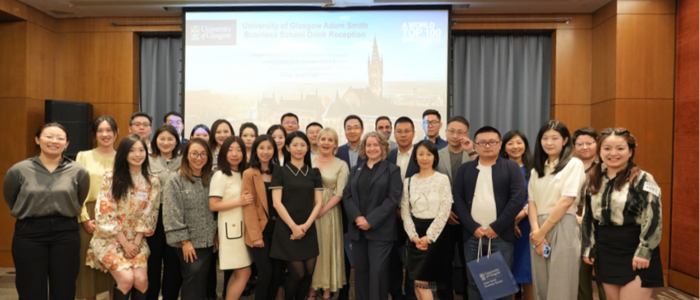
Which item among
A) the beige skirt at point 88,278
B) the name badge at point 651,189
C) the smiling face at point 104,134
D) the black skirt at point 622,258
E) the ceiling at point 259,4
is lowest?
the beige skirt at point 88,278

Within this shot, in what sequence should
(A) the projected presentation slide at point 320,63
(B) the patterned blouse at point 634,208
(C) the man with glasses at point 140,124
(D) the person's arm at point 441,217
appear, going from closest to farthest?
(B) the patterned blouse at point 634,208, (D) the person's arm at point 441,217, (C) the man with glasses at point 140,124, (A) the projected presentation slide at point 320,63

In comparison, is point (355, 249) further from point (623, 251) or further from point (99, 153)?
point (99, 153)

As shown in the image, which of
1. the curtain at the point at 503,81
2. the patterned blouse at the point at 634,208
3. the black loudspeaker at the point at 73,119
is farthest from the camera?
the curtain at the point at 503,81

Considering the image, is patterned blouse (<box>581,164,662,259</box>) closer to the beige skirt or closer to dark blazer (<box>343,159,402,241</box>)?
dark blazer (<box>343,159,402,241</box>)

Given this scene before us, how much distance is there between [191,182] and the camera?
3.01m

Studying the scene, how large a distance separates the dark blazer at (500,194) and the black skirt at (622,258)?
21.8 inches

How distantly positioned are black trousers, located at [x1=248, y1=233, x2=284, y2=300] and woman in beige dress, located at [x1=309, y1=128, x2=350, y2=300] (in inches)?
14.9

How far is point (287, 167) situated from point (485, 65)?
390 cm

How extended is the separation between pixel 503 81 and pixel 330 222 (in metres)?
3.80

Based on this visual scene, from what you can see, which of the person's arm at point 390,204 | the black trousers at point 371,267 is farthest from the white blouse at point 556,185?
the black trousers at point 371,267

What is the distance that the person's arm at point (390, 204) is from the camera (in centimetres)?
316

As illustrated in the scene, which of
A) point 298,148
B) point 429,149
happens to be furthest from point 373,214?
point 298,148

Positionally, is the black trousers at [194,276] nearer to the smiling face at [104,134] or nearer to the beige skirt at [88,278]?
the beige skirt at [88,278]

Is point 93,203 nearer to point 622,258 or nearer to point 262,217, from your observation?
point 262,217
